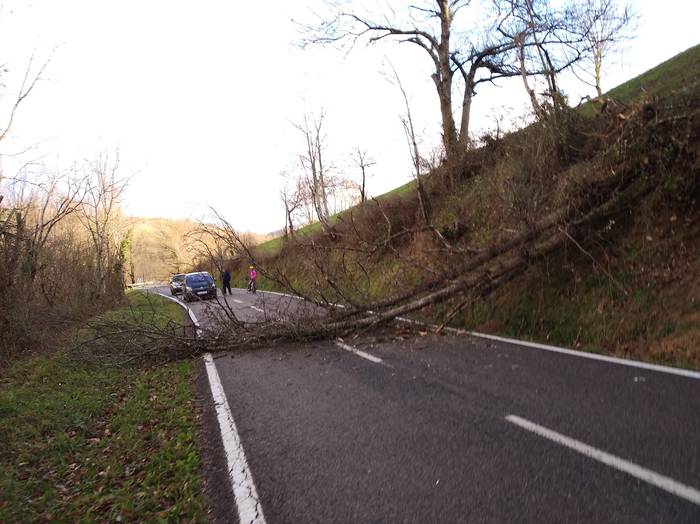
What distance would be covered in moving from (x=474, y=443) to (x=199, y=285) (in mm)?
23946

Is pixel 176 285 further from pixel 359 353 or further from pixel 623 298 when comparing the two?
pixel 623 298

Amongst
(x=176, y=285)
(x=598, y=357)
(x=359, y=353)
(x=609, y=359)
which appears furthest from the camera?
(x=176, y=285)

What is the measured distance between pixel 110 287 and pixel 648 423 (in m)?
30.2

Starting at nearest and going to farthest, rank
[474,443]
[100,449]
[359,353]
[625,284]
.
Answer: [474,443]
[100,449]
[625,284]
[359,353]

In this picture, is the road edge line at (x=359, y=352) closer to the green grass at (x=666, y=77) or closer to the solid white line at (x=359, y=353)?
the solid white line at (x=359, y=353)

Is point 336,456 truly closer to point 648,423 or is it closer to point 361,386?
point 361,386

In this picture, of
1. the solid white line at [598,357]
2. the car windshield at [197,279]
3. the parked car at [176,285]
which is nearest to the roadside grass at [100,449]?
the solid white line at [598,357]

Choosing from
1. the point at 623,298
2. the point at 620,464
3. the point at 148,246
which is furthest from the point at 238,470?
the point at 148,246

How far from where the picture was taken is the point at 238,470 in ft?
13.9

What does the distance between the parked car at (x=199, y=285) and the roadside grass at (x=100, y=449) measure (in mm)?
16892

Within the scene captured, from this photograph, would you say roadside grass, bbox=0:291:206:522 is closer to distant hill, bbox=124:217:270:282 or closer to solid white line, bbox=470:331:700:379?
solid white line, bbox=470:331:700:379

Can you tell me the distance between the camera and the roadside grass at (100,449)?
3.89 metres

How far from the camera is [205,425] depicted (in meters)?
5.70

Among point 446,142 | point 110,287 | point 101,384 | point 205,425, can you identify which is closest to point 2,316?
point 101,384
